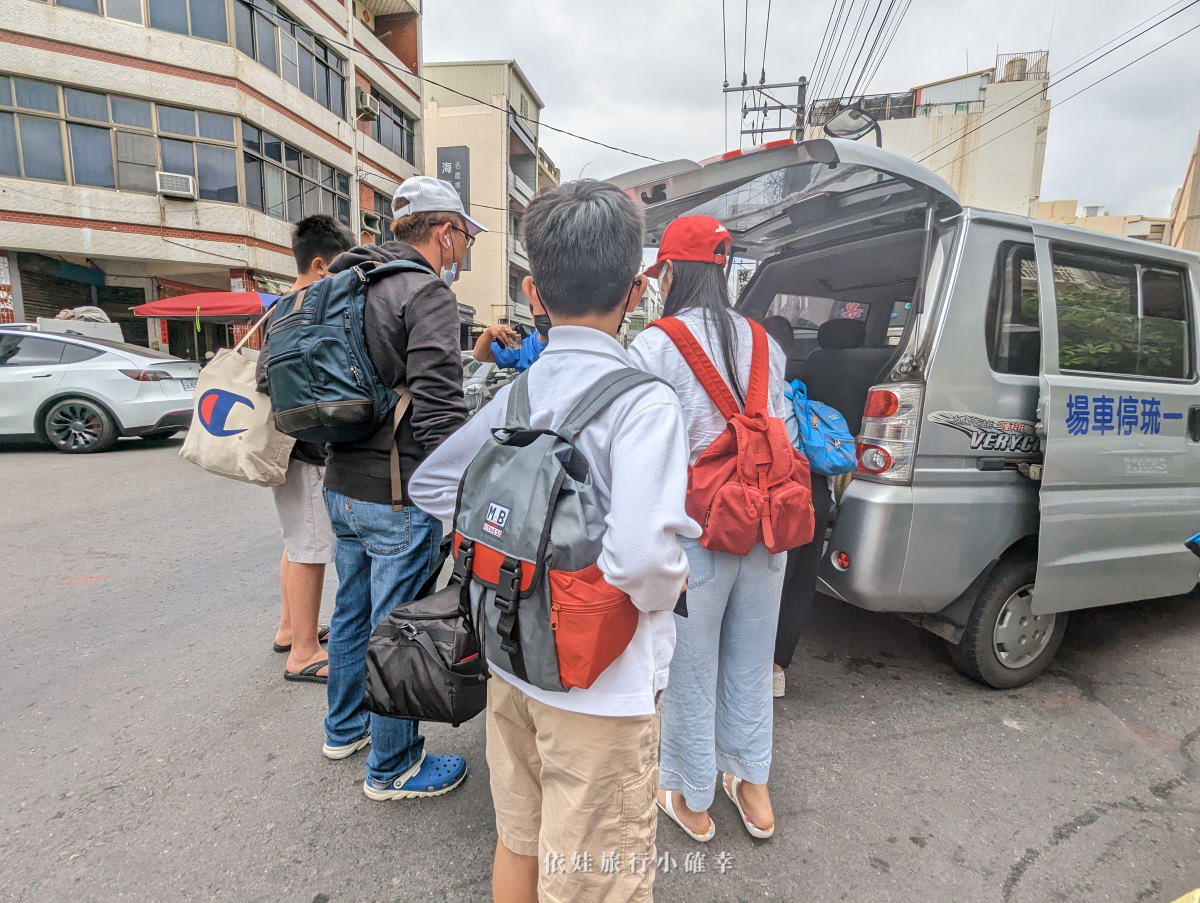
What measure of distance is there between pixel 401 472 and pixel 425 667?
2.08 ft

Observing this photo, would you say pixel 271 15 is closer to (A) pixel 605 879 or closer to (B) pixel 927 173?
(B) pixel 927 173

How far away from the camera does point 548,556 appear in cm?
107

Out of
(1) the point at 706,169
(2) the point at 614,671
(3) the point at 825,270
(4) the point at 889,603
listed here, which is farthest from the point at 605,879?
(3) the point at 825,270

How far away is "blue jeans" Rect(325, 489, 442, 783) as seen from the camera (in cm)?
194

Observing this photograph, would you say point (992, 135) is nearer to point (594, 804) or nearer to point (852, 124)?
point (852, 124)

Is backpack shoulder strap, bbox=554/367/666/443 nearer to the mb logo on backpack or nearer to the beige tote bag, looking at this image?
the mb logo on backpack

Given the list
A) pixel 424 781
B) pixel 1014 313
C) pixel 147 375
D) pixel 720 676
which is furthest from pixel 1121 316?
pixel 147 375

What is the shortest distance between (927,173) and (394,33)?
1058 inches

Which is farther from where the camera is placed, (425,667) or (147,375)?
(147,375)

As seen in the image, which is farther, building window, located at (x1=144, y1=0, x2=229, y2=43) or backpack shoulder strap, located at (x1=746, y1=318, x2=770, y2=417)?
building window, located at (x1=144, y1=0, x2=229, y2=43)

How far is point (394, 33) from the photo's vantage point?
23.1 m

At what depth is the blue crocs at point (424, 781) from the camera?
2.08 metres

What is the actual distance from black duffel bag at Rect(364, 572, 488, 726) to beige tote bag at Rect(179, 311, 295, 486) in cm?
126

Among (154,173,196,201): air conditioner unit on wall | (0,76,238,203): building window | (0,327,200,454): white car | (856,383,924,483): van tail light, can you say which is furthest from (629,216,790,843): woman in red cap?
(0,76,238,203): building window
